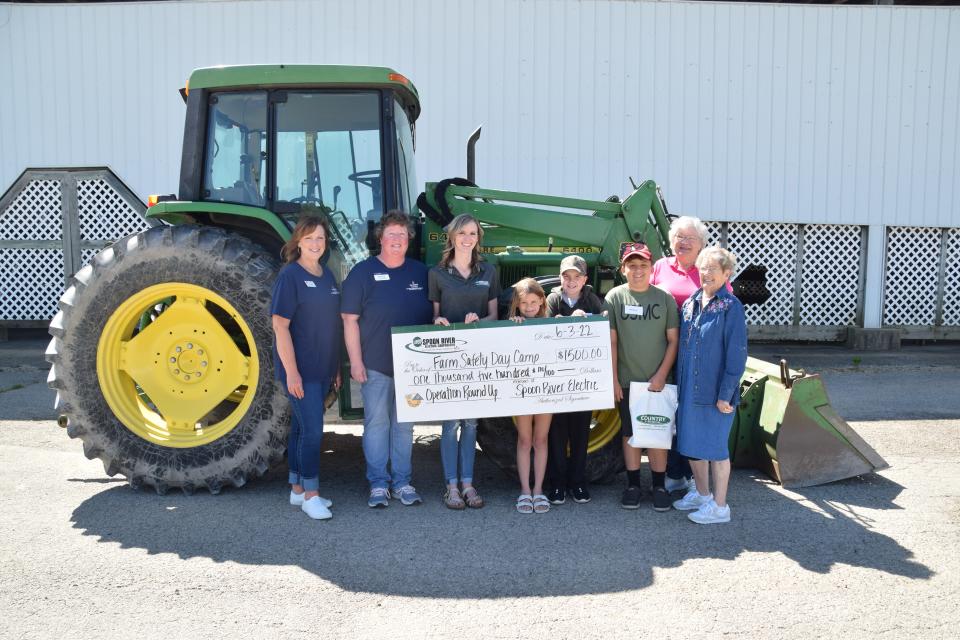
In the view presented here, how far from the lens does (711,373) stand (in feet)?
13.3

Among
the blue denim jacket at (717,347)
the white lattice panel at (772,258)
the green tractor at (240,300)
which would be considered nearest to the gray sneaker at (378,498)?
the green tractor at (240,300)

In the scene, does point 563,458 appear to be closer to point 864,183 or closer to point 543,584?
point 543,584

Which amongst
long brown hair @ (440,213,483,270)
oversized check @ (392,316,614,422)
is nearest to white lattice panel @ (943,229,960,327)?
oversized check @ (392,316,614,422)

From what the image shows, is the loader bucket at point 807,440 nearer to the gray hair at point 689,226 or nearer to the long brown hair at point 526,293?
the gray hair at point 689,226

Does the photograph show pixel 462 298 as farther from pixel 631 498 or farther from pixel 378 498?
pixel 631 498

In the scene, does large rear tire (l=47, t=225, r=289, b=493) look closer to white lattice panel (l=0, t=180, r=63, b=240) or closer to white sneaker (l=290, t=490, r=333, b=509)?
white sneaker (l=290, t=490, r=333, b=509)

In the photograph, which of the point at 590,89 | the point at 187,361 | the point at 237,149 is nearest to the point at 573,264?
the point at 237,149

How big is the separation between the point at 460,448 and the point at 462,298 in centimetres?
90

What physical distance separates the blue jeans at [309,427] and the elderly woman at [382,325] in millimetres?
239

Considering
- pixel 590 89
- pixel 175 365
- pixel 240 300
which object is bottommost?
pixel 175 365

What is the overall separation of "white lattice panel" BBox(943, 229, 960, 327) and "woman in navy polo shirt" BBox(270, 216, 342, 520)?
10.1 meters

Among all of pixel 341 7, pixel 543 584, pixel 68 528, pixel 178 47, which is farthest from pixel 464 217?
pixel 178 47

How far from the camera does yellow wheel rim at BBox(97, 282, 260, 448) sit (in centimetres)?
455

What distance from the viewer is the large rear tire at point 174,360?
14.6 ft
